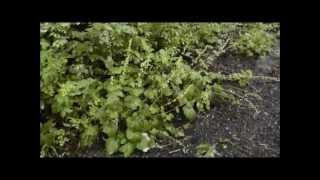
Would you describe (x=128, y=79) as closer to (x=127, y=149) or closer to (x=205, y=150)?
(x=127, y=149)

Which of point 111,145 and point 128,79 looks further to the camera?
point 128,79

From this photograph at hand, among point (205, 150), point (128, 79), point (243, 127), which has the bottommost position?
point (205, 150)

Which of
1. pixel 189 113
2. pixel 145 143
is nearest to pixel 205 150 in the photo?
pixel 189 113

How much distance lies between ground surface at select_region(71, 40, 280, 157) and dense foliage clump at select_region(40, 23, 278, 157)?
54mm

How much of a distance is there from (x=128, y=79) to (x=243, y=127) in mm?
688

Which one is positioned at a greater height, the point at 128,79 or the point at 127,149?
the point at 128,79

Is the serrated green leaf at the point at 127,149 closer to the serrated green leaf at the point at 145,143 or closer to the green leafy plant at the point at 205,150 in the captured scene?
the serrated green leaf at the point at 145,143

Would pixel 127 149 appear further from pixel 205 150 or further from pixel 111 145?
pixel 205 150

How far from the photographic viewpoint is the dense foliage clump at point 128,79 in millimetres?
2699

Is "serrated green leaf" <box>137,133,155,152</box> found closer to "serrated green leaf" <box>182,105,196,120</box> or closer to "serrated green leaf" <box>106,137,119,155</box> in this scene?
"serrated green leaf" <box>106,137,119,155</box>

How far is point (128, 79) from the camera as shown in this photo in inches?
109

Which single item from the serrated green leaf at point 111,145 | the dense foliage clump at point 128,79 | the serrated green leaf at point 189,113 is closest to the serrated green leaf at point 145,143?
the dense foliage clump at point 128,79
